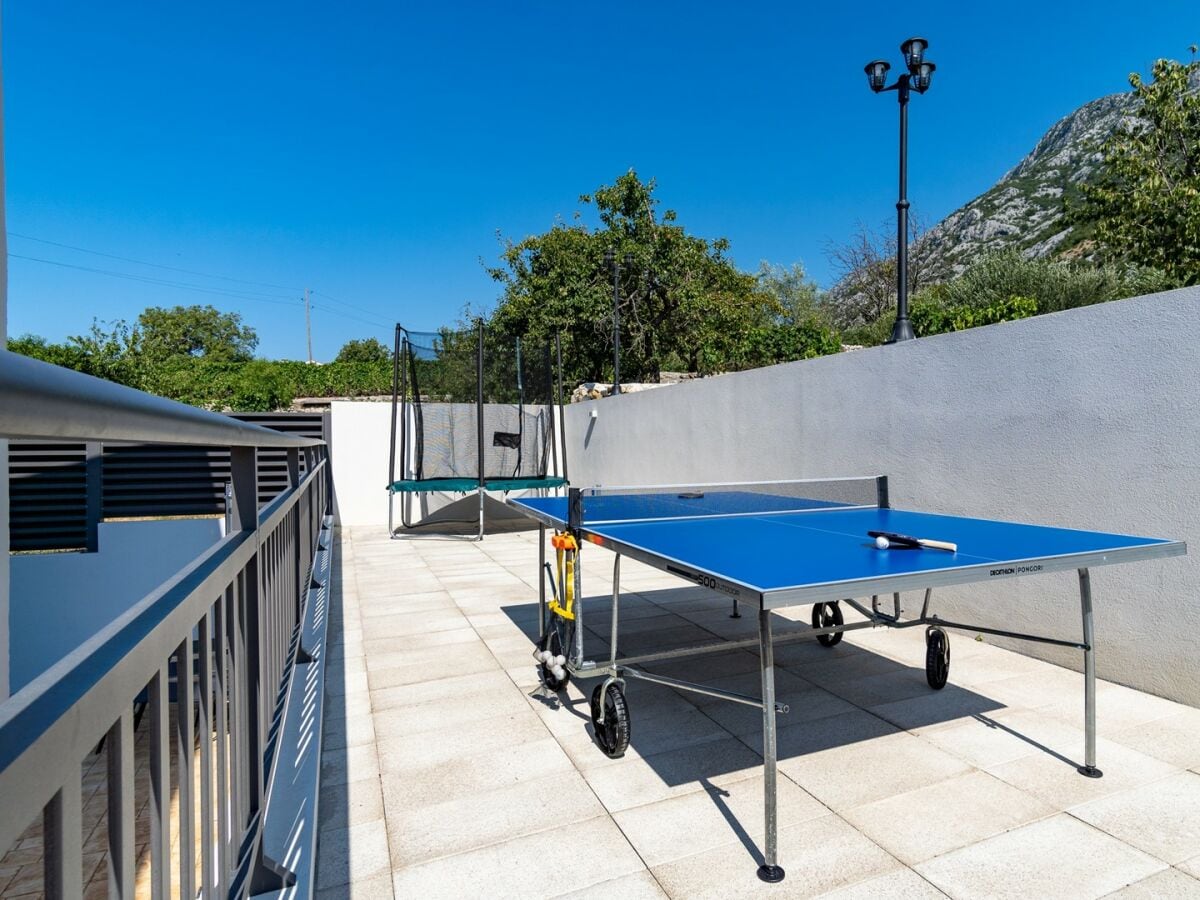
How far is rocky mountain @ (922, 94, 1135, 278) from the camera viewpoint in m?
31.0

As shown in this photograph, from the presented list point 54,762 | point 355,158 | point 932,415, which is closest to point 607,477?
point 932,415

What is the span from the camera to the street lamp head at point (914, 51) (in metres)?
5.28

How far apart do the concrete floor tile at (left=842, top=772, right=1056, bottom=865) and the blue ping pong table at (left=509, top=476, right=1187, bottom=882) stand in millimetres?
354

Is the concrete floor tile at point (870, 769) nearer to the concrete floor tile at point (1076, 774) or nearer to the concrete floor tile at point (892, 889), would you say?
the concrete floor tile at point (1076, 774)

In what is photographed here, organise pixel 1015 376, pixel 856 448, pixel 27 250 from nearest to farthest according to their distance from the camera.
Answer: pixel 1015 376 < pixel 856 448 < pixel 27 250

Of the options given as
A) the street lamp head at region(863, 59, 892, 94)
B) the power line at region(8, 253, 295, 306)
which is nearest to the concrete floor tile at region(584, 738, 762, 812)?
the street lamp head at region(863, 59, 892, 94)

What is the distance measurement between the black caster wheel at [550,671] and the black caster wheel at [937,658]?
161 centimetres

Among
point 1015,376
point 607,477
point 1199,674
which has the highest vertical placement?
point 1015,376

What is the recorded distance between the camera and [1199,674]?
275 centimetres

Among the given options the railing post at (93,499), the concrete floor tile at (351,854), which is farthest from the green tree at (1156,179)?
the railing post at (93,499)

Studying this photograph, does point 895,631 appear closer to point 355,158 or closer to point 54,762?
point 54,762

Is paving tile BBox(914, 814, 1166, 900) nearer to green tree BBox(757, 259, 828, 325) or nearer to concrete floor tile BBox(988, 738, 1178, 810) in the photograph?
→ concrete floor tile BBox(988, 738, 1178, 810)

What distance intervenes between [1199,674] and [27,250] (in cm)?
5663

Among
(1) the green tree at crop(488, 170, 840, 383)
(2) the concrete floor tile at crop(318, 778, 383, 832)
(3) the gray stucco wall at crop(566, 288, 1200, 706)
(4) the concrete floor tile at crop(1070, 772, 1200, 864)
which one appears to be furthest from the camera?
(1) the green tree at crop(488, 170, 840, 383)
